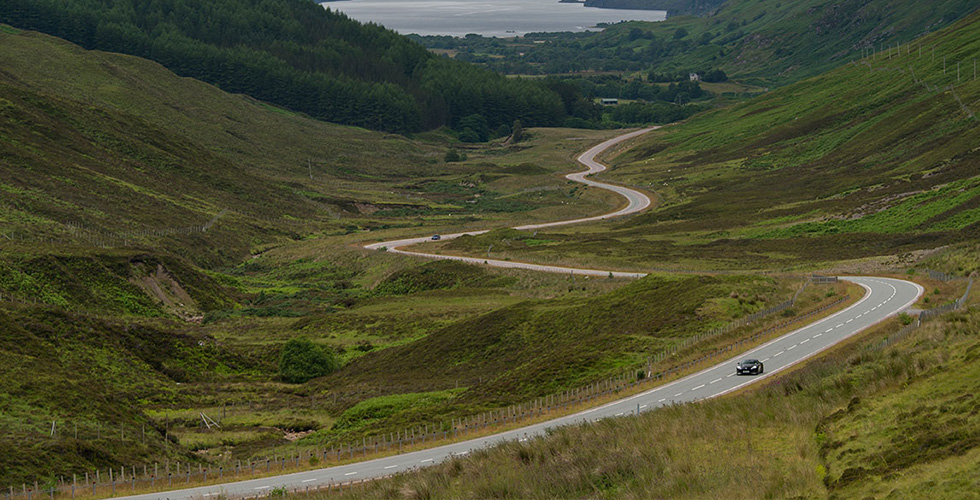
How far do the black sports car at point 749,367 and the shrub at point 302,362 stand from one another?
100 feet

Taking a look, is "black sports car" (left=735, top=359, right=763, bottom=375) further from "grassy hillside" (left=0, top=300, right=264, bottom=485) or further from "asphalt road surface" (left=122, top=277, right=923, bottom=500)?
"grassy hillside" (left=0, top=300, right=264, bottom=485)

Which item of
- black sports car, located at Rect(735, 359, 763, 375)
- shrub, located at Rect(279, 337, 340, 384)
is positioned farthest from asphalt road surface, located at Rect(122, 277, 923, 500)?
shrub, located at Rect(279, 337, 340, 384)

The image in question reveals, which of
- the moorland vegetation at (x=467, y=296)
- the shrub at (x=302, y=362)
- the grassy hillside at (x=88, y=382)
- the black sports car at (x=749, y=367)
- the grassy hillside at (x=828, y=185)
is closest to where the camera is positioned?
the moorland vegetation at (x=467, y=296)

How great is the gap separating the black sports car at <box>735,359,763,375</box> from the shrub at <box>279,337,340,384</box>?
3053 cm

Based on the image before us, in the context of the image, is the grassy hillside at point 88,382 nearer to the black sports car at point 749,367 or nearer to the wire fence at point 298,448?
the wire fence at point 298,448

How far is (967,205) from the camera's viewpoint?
309 feet

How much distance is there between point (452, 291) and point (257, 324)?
723 inches

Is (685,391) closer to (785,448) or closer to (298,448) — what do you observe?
(785,448)

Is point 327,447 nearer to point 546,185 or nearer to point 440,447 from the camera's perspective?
point 440,447

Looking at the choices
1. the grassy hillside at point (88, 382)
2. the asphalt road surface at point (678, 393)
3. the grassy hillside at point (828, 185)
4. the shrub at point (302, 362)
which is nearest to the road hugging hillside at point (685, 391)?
the asphalt road surface at point (678, 393)

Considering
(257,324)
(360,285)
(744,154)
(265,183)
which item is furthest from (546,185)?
(257,324)

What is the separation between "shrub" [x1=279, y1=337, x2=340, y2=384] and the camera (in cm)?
6431

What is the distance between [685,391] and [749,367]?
3.61 metres

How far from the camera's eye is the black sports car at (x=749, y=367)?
1729 inches
